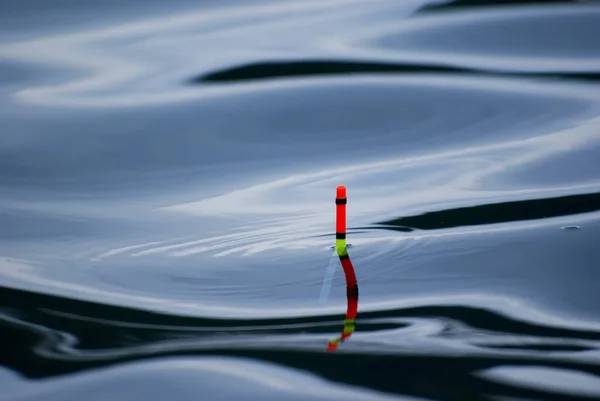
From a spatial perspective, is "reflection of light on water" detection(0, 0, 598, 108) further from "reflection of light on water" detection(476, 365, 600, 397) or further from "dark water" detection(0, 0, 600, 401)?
"reflection of light on water" detection(476, 365, 600, 397)

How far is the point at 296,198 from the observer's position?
3336 mm

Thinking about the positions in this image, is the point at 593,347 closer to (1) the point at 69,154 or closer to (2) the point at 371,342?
(2) the point at 371,342

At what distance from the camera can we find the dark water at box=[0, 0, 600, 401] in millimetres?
2070

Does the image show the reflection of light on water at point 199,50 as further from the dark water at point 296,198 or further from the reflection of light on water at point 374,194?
the reflection of light on water at point 374,194

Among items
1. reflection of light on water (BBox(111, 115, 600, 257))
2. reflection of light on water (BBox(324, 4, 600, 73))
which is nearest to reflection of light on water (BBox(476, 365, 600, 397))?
reflection of light on water (BBox(111, 115, 600, 257))

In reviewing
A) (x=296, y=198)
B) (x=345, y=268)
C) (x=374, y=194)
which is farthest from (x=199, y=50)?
(x=345, y=268)

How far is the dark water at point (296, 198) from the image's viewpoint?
2.07 metres

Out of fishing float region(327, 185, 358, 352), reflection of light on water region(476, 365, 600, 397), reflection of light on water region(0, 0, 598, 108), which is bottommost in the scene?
reflection of light on water region(476, 365, 600, 397)

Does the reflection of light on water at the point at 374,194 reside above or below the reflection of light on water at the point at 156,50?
below

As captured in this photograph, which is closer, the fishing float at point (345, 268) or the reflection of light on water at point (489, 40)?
the fishing float at point (345, 268)

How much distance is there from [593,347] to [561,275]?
1.55ft

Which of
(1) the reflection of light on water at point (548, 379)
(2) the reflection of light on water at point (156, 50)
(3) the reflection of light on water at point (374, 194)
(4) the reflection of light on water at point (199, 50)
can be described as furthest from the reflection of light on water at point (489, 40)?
(1) the reflection of light on water at point (548, 379)

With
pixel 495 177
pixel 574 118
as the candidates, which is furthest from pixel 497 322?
pixel 574 118

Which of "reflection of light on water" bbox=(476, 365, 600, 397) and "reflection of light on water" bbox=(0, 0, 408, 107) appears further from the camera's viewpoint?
"reflection of light on water" bbox=(0, 0, 408, 107)
